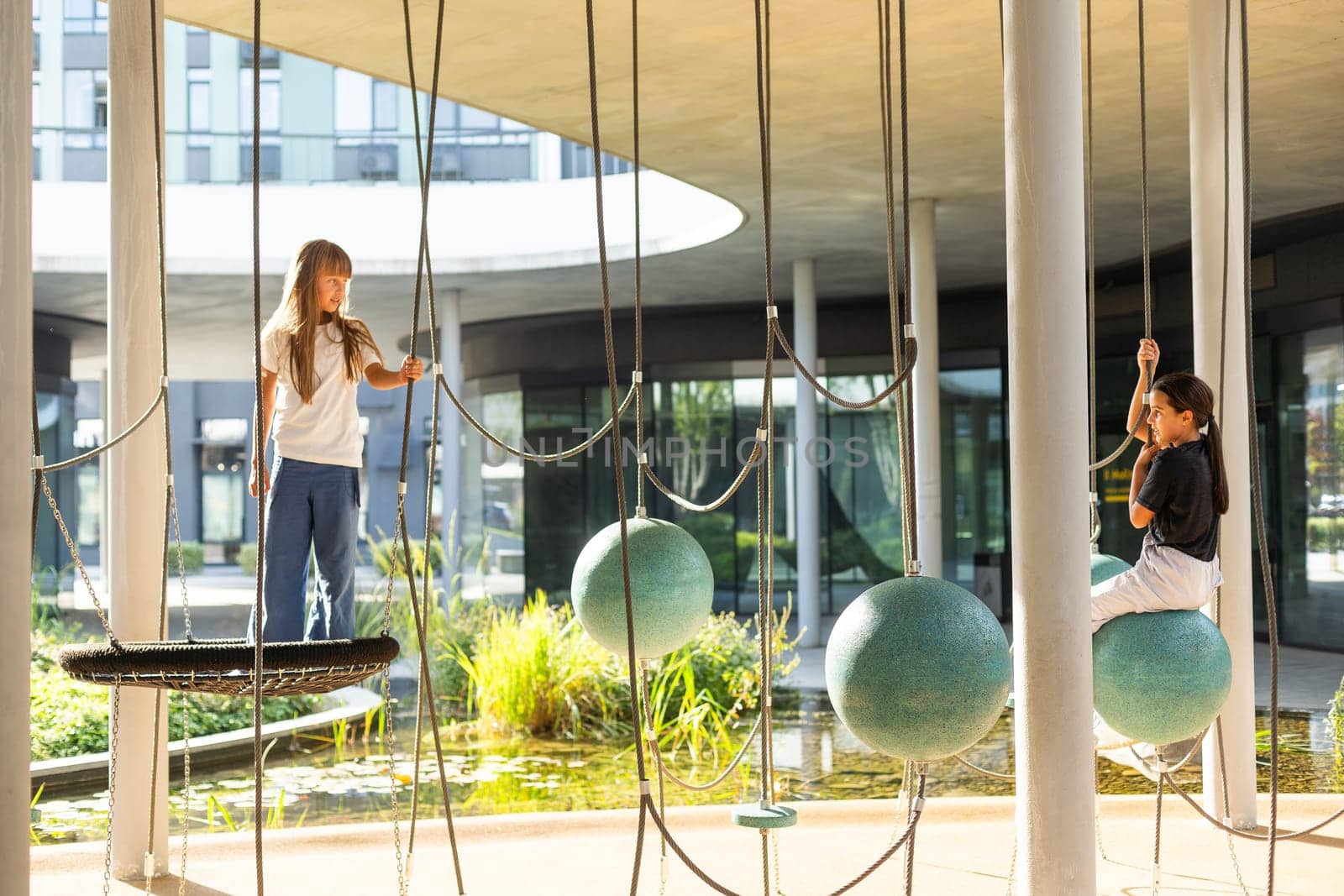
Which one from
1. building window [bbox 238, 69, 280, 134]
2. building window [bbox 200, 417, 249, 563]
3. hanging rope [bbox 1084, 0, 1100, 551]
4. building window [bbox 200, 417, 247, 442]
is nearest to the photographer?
hanging rope [bbox 1084, 0, 1100, 551]

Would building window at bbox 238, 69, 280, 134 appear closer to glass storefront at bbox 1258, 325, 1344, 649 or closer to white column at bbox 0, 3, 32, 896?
glass storefront at bbox 1258, 325, 1344, 649

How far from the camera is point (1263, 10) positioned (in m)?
6.93

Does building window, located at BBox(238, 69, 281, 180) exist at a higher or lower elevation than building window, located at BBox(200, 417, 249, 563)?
higher

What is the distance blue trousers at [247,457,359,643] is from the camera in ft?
14.0

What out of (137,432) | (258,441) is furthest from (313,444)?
(137,432)

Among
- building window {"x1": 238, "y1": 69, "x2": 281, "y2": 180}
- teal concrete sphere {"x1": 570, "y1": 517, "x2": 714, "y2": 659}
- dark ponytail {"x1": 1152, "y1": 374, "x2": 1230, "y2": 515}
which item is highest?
building window {"x1": 238, "y1": 69, "x2": 281, "y2": 180}

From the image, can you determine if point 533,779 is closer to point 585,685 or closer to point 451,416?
point 585,685

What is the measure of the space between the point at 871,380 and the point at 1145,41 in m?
10.0

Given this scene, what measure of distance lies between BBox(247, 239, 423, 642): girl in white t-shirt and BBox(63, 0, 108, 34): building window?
1908cm

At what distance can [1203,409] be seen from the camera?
448 centimetres

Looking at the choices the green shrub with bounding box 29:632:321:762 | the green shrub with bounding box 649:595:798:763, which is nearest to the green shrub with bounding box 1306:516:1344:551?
the green shrub with bounding box 649:595:798:763

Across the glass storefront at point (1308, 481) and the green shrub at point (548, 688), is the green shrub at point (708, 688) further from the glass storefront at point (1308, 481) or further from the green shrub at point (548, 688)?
the glass storefront at point (1308, 481)

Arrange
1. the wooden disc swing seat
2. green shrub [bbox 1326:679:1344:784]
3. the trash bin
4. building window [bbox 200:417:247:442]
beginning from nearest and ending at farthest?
the wooden disc swing seat, green shrub [bbox 1326:679:1344:784], the trash bin, building window [bbox 200:417:247:442]

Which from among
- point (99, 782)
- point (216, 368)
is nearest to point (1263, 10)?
point (99, 782)
